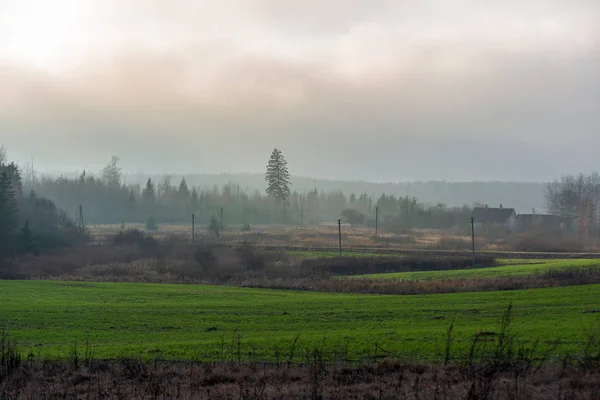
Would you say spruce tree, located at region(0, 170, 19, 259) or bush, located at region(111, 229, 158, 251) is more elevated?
spruce tree, located at region(0, 170, 19, 259)

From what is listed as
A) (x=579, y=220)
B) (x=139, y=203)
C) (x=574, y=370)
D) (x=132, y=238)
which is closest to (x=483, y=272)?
(x=574, y=370)

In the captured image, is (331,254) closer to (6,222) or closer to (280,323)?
(6,222)

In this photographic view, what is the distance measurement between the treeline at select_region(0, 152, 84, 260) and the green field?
41.7 m

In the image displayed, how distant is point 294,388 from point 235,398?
1.46m

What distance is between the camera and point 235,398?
13844mm

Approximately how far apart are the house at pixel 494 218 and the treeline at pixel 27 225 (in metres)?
77.4

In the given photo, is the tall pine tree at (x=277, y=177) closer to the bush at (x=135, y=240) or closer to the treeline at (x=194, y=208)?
the treeline at (x=194, y=208)

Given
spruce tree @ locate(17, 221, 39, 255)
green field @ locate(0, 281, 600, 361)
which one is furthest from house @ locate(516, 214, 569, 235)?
green field @ locate(0, 281, 600, 361)

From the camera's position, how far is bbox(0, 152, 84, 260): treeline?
78.1 m

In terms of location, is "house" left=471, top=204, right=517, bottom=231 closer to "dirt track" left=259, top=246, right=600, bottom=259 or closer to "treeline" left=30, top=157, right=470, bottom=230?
"treeline" left=30, top=157, right=470, bottom=230

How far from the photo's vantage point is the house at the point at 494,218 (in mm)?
124562

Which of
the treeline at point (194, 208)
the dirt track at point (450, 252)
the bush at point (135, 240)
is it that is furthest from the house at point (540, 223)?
the bush at point (135, 240)

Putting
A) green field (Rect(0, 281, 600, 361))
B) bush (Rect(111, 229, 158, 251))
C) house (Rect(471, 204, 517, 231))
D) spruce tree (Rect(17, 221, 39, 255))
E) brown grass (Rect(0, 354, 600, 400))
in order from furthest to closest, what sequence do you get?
house (Rect(471, 204, 517, 231)) → bush (Rect(111, 229, 158, 251)) → spruce tree (Rect(17, 221, 39, 255)) → green field (Rect(0, 281, 600, 361)) → brown grass (Rect(0, 354, 600, 400))

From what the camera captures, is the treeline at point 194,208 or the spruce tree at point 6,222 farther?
the treeline at point 194,208
